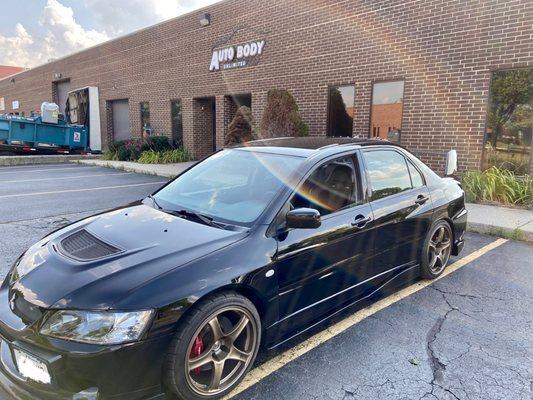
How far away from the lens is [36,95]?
2888cm

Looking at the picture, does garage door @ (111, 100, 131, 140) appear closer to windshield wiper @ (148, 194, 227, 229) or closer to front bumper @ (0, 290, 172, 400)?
windshield wiper @ (148, 194, 227, 229)

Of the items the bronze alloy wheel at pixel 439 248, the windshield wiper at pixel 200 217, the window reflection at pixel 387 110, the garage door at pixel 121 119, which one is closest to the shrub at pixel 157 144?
the garage door at pixel 121 119

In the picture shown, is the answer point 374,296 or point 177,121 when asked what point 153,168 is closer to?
point 177,121

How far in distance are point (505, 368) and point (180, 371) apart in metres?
2.23

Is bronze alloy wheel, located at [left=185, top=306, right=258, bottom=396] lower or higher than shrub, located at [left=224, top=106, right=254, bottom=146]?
lower

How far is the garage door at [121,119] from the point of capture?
62.9ft

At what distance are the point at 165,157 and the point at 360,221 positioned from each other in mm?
12746

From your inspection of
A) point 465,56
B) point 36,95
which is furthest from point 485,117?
point 36,95

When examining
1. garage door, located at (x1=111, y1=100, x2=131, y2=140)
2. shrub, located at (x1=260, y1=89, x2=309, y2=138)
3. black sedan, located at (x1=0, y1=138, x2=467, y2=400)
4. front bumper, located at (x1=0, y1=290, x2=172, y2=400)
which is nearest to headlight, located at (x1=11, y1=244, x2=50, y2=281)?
black sedan, located at (x1=0, y1=138, x2=467, y2=400)

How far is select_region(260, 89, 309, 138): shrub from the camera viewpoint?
10383mm

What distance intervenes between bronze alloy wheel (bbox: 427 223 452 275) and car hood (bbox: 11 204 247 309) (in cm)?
248

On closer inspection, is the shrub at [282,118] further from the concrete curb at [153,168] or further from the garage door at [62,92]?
the garage door at [62,92]

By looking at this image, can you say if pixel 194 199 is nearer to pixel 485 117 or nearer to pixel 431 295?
pixel 431 295

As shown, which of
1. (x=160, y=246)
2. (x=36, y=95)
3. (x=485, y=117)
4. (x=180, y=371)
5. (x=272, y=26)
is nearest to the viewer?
(x=180, y=371)
